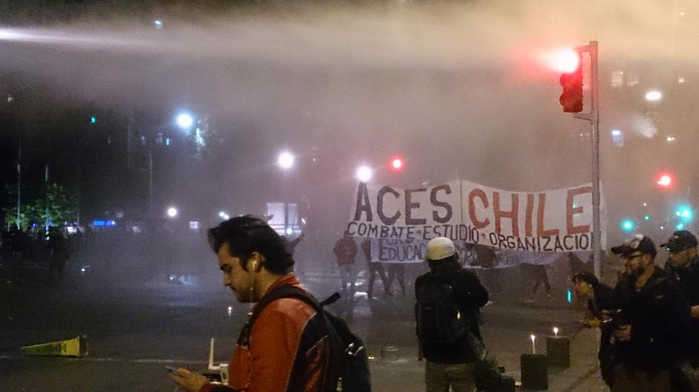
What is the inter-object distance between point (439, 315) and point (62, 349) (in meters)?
6.58

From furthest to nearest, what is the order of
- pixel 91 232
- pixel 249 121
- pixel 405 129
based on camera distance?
pixel 249 121 → pixel 91 232 → pixel 405 129

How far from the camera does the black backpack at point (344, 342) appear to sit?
2.28 metres

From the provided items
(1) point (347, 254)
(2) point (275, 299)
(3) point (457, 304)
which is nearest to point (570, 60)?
(3) point (457, 304)

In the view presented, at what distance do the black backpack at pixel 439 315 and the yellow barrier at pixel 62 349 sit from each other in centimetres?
630

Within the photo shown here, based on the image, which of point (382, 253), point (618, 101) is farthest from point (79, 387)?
point (618, 101)

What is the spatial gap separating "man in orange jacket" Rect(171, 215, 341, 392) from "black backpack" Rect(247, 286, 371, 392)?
23 millimetres

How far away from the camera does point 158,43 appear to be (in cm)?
1572

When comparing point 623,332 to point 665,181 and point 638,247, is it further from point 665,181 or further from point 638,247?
point 665,181

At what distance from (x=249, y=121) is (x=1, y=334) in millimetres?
34488

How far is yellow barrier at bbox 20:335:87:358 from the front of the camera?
10008 millimetres

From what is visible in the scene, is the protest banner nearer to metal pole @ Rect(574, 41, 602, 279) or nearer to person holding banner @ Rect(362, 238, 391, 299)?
metal pole @ Rect(574, 41, 602, 279)

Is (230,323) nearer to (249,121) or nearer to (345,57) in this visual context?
(345,57)

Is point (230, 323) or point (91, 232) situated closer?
point (230, 323)

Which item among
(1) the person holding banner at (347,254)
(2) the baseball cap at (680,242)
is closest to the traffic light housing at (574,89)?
(2) the baseball cap at (680,242)
